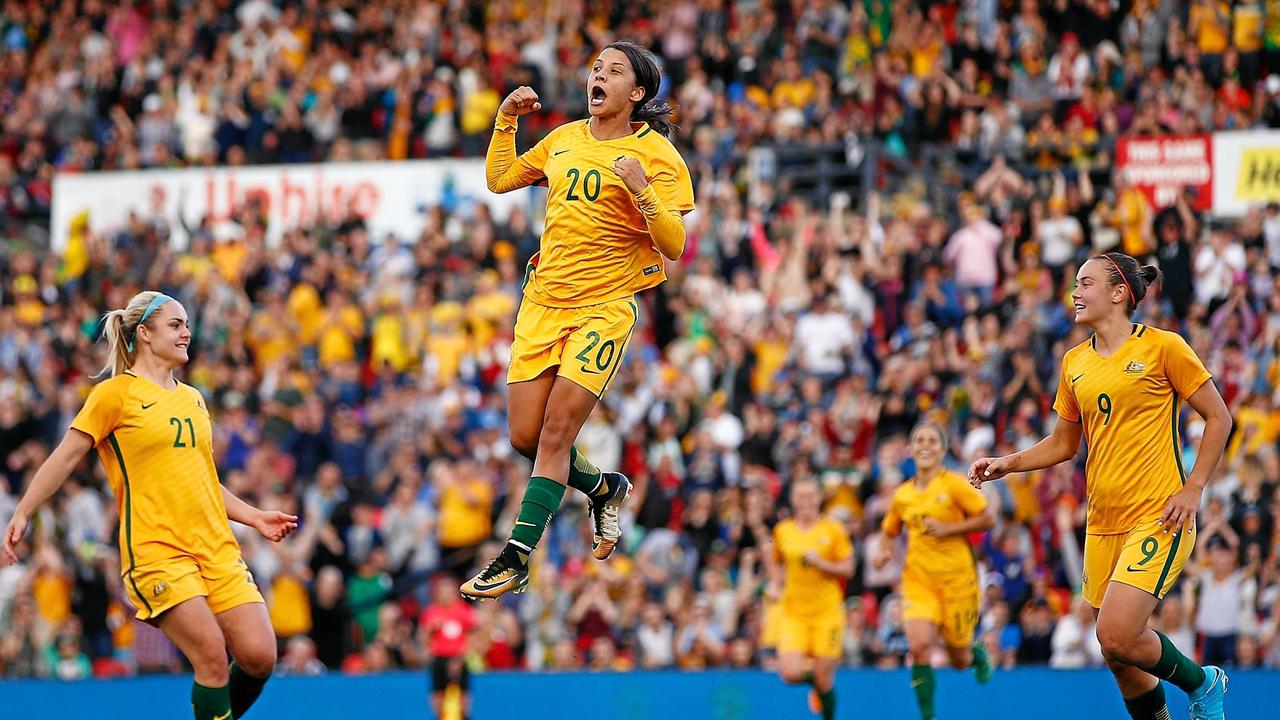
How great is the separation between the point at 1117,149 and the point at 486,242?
652 cm

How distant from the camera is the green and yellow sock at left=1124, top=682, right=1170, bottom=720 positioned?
9266 millimetres

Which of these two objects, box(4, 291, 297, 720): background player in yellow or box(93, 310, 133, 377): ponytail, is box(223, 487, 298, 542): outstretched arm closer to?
box(4, 291, 297, 720): background player in yellow

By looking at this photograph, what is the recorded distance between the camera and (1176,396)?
29.0 ft

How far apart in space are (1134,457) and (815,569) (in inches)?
197

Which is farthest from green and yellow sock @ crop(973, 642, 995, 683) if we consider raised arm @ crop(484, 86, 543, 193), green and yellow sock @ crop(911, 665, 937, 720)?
raised arm @ crop(484, 86, 543, 193)

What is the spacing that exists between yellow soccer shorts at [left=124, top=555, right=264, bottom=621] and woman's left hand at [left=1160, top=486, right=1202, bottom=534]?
445cm

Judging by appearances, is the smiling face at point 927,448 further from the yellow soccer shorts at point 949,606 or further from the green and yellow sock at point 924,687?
the green and yellow sock at point 924,687

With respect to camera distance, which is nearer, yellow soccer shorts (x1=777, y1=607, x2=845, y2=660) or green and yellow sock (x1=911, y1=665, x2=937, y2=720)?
green and yellow sock (x1=911, y1=665, x2=937, y2=720)

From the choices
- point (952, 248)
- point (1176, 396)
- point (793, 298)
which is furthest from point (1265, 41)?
point (1176, 396)

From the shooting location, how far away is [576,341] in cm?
861

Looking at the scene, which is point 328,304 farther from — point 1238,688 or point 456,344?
point 1238,688

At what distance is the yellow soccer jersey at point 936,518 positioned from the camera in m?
12.4

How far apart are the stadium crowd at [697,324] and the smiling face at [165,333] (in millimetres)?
6052

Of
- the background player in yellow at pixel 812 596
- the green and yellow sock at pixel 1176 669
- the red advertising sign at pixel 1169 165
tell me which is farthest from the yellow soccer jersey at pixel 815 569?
the red advertising sign at pixel 1169 165
